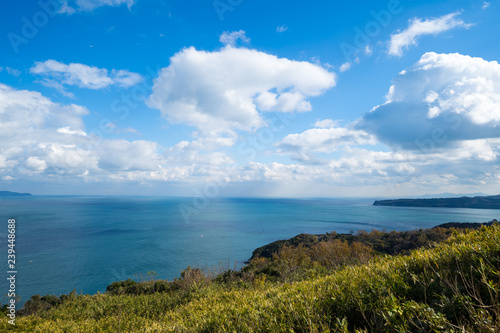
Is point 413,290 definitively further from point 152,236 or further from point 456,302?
point 152,236

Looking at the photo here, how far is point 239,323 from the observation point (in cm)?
468

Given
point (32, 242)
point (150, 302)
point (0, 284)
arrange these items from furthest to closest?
1. point (32, 242)
2. point (0, 284)
3. point (150, 302)

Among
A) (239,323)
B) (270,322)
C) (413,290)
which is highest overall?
(413,290)

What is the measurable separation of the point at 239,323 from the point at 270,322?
2.81 ft

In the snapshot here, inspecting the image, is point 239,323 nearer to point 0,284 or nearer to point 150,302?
point 150,302

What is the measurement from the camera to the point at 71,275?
43.9m

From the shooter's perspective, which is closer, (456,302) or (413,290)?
(456,302)

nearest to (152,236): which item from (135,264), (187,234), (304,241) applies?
(187,234)

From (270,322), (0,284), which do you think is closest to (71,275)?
(0,284)

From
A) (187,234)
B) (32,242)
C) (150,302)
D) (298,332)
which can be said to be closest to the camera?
(298,332)

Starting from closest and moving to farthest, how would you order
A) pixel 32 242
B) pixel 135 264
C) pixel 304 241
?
pixel 135 264 → pixel 304 241 → pixel 32 242

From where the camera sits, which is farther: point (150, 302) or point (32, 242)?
point (32, 242)

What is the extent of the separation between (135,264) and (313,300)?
192ft

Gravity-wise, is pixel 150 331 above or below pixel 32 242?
above
